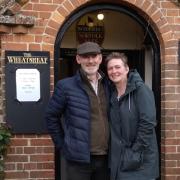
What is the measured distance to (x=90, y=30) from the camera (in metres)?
7.71

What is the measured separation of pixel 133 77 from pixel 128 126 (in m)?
0.43

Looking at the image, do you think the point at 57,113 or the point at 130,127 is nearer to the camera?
the point at 130,127

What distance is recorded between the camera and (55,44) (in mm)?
5441

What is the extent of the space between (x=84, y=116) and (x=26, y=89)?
4.14ft

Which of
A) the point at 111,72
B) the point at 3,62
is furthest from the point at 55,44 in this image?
the point at 111,72

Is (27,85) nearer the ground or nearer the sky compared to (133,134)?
nearer the sky

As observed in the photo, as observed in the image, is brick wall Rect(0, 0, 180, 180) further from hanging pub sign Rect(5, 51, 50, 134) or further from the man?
the man

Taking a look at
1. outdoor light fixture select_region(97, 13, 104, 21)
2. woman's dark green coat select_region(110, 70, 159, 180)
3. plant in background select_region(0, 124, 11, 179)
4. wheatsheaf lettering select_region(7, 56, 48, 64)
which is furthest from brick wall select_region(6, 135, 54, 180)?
outdoor light fixture select_region(97, 13, 104, 21)

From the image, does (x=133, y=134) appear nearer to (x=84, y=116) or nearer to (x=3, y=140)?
(x=84, y=116)

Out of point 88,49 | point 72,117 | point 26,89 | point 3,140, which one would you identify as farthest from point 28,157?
point 88,49

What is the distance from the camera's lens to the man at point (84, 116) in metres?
4.18

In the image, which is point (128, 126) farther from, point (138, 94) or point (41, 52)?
point (41, 52)

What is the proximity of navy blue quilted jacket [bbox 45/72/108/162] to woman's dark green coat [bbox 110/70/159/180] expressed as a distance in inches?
9.5

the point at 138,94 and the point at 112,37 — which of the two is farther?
the point at 112,37
